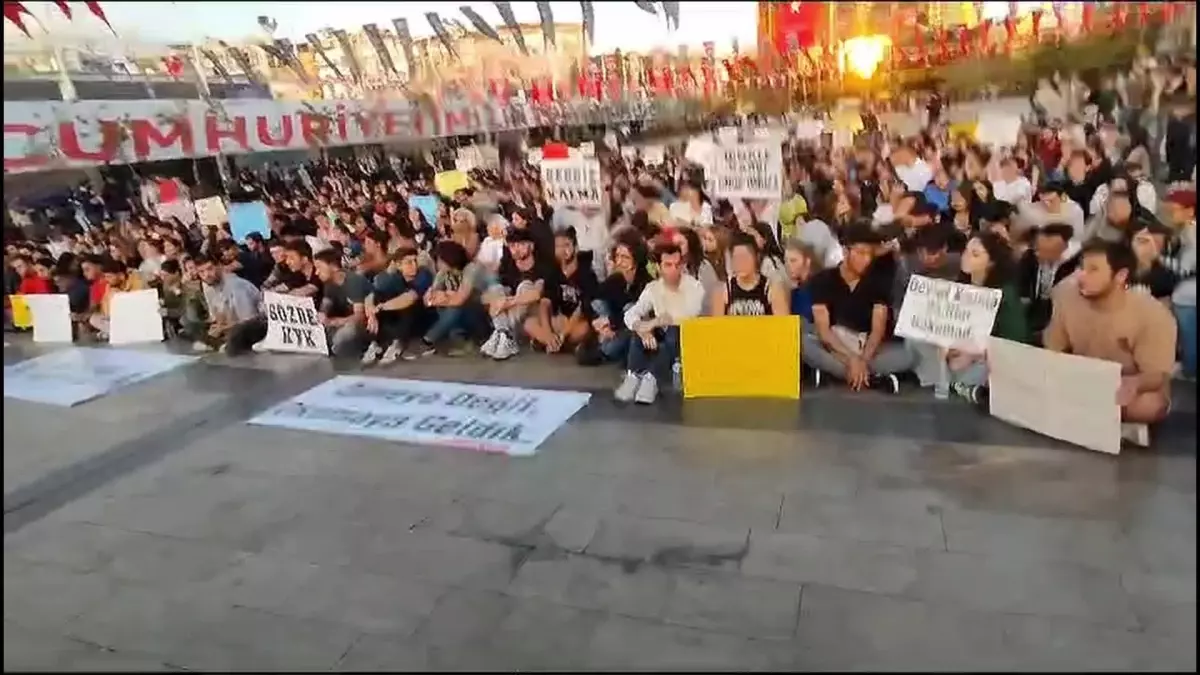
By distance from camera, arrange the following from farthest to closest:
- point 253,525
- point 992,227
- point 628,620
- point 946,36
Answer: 1. point 992,227
2. point 946,36
3. point 253,525
4. point 628,620

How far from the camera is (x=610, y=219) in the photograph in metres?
4.22

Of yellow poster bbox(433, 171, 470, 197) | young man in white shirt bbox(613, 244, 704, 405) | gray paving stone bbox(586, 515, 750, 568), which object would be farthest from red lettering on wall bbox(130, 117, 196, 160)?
gray paving stone bbox(586, 515, 750, 568)

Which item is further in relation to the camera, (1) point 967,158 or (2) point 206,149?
(2) point 206,149

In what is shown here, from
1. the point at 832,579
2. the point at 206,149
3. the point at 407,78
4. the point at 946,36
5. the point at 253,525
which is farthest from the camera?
the point at 206,149

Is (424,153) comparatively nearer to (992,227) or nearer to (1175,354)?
(992,227)

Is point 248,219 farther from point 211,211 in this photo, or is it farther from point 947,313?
point 947,313

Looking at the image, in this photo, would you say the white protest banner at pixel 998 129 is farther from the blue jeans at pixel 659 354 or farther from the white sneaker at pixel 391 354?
the white sneaker at pixel 391 354

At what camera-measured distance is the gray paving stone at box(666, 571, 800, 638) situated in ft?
6.33

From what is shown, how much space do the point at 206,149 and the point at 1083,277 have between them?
3867 mm

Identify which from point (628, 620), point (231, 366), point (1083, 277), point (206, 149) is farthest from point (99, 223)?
point (1083, 277)

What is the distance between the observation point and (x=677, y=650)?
1.85 meters

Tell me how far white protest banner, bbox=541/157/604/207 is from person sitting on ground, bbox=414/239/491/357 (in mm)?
520

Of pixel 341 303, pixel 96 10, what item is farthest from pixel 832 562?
pixel 96 10

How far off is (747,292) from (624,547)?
5.12 feet
